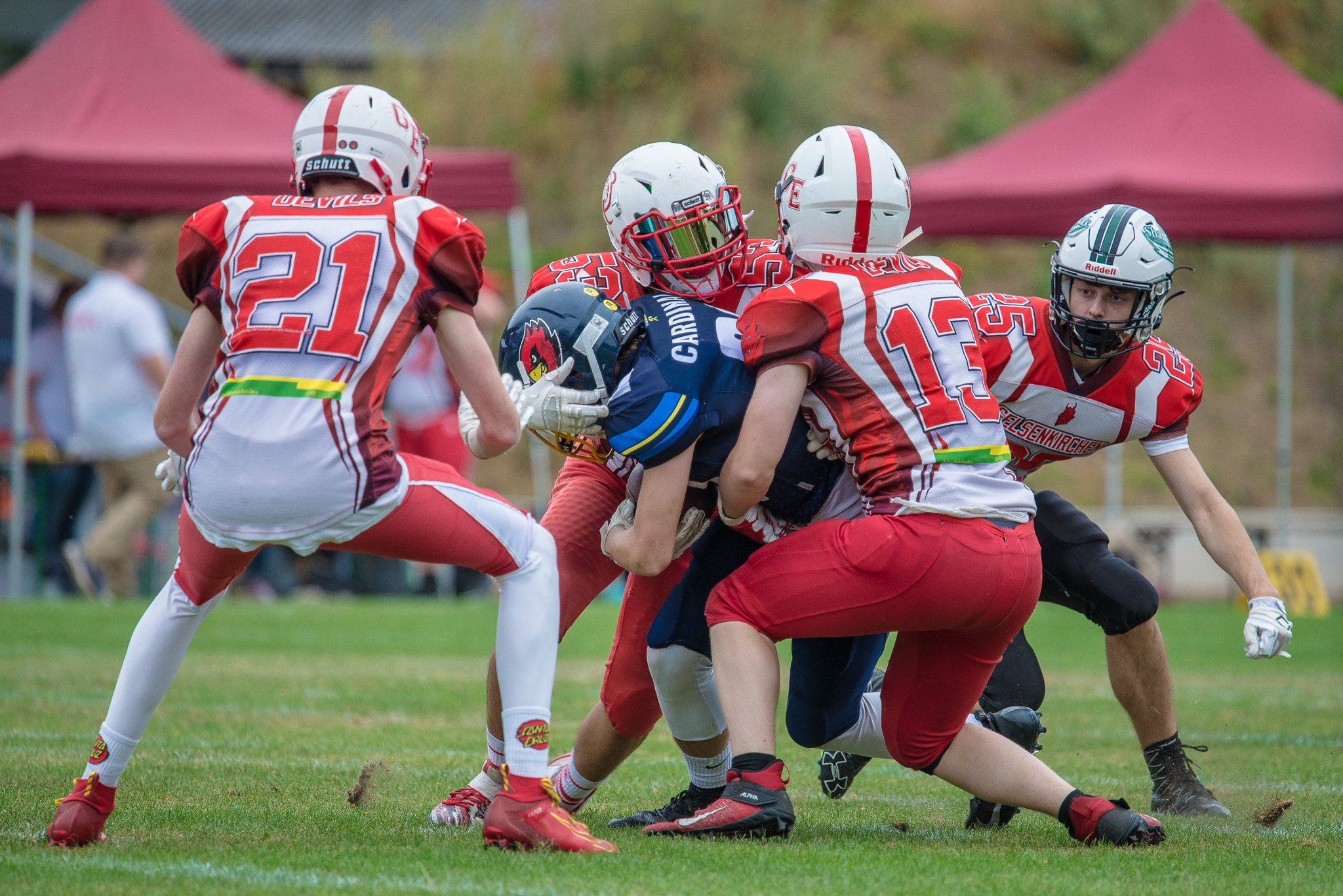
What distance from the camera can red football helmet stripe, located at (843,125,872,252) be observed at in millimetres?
3318

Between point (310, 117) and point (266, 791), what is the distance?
1.81 metres

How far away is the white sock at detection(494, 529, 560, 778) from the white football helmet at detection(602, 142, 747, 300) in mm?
838

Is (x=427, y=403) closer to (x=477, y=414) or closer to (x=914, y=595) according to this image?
(x=477, y=414)

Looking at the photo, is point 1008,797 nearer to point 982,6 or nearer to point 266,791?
point 266,791

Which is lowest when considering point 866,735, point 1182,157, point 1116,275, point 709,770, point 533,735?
point 709,770

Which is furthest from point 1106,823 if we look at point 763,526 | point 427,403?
point 427,403

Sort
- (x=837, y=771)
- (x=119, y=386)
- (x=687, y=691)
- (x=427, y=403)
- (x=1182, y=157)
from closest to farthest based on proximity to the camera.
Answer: (x=687, y=691) < (x=837, y=771) < (x=119, y=386) < (x=427, y=403) < (x=1182, y=157)

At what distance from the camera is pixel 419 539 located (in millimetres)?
3033

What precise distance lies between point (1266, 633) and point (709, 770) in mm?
1401

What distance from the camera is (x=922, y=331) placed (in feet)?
10.4

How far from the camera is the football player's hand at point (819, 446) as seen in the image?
10.9 feet

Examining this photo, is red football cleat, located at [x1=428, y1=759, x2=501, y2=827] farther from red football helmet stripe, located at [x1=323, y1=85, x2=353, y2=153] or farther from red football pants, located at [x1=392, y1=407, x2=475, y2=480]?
red football pants, located at [x1=392, y1=407, x2=475, y2=480]

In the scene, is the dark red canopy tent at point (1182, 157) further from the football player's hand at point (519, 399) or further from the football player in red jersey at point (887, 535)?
the football player's hand at point (519, 399)

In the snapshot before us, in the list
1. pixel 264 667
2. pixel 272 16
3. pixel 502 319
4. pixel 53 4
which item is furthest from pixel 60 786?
pixel 272 16
